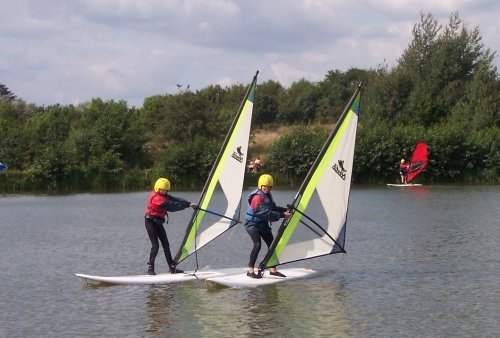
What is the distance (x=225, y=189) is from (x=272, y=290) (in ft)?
6.29

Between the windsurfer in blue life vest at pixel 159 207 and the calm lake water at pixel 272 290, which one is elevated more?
the windsurfer in blue life vest at pixel 159 207

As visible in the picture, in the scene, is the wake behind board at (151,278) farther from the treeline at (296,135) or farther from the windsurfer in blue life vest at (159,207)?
the treeline at (296,135)

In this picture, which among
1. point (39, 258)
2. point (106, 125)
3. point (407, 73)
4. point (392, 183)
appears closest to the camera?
point (39, 258)

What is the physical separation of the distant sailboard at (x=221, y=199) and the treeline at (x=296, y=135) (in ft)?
94.0

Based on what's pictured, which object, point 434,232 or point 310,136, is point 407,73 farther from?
point 434,232

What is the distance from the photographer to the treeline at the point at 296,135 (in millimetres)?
42719

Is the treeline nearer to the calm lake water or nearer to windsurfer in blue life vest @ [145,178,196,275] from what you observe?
the calm lake water

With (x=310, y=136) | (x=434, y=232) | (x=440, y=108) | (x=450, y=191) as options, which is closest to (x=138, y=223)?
(x=434, y=232)

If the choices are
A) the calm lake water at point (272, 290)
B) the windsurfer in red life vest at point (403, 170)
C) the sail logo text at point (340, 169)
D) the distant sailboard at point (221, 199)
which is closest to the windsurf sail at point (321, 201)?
the sail logo text at point (340, 169)

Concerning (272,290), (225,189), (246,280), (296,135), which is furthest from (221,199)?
(296,135)

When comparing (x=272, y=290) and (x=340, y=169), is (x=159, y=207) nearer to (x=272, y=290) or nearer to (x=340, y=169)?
(x=272, y=290)

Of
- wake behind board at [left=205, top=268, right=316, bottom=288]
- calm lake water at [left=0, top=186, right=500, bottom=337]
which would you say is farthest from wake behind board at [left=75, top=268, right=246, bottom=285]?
wake behind board at [left=205, top=268, right=316, bottom=288]

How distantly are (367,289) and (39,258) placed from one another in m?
7.29

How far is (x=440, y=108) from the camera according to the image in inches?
2115
